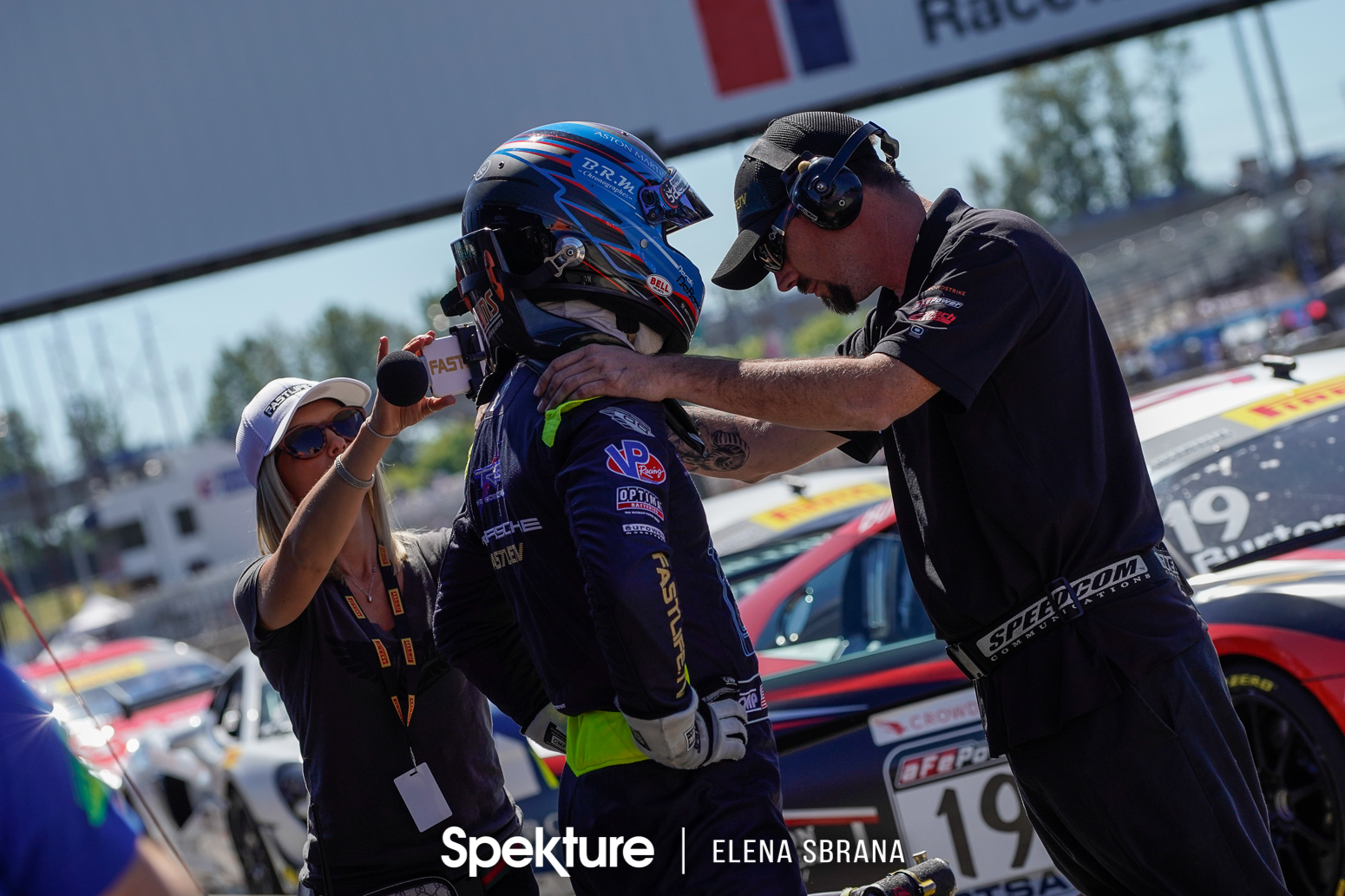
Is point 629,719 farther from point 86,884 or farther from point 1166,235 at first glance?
point 1166,235

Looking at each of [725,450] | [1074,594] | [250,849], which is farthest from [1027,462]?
[250,849]

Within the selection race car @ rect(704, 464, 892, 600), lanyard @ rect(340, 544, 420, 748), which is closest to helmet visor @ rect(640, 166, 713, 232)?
lanyard @ rect(340, 544, 420, 748)

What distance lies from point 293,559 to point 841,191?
1467 millimetres

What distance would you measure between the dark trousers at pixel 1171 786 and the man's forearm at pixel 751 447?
99 centimetres

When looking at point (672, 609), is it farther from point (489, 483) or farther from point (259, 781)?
point (259, 781)

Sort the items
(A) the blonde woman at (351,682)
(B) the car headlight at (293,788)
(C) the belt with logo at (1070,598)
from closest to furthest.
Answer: (C) the belt with logo at (1070,598) < (A) the blonde woman at (351,682) < (B) the car headlight at (293,788)

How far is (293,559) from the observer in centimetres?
264

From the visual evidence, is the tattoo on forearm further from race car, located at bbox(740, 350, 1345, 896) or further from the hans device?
race car, located at bbox(740, 350, 1345, 896)

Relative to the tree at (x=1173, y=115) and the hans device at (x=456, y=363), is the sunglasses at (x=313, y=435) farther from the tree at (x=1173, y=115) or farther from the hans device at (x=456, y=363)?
the tree at (x=1173, y=115)

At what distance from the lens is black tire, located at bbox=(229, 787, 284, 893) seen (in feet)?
22.3

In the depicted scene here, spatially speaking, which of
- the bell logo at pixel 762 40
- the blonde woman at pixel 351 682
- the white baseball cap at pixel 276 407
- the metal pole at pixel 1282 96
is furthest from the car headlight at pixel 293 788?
the metal pole at pixel 1282 96

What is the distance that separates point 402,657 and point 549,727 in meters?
0.61

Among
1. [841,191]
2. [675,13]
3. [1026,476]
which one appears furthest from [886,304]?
[675,13]

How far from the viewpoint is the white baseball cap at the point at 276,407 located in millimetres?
2850
